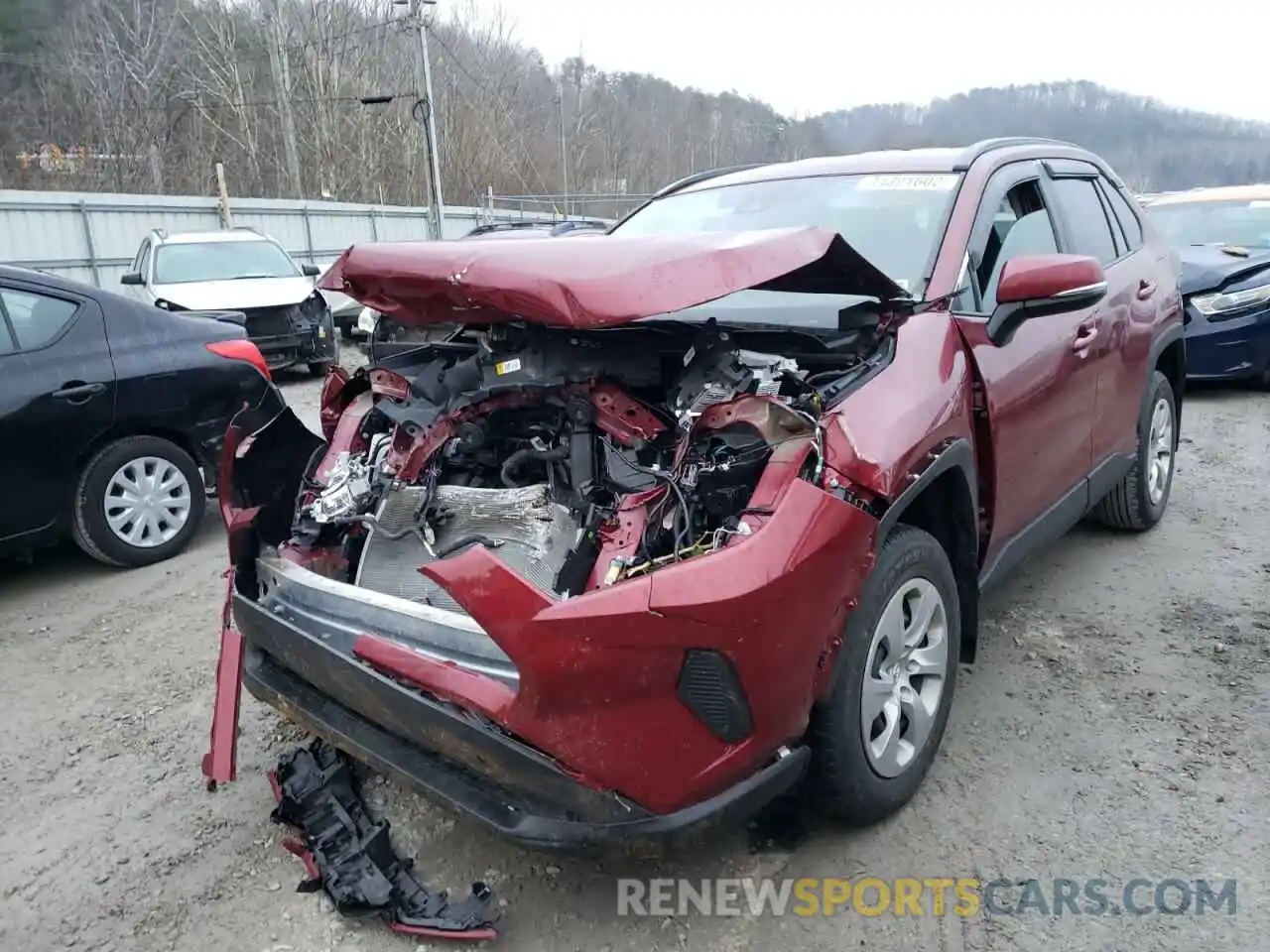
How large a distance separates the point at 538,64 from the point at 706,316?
39.6 m

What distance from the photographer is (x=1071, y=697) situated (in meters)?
3.22

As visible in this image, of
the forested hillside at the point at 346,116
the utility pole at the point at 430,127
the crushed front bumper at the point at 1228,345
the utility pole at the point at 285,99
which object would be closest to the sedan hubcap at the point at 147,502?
the crushed front bumper at the point at 1228,345

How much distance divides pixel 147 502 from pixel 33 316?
3.40 feet

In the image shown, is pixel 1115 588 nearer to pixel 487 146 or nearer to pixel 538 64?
pixel 487 146

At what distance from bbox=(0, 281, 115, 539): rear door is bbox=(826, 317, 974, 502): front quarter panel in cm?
386

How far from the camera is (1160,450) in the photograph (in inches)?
186

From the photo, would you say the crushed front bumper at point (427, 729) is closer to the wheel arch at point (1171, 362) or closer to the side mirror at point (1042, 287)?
the side mirror at point (1042, 287)

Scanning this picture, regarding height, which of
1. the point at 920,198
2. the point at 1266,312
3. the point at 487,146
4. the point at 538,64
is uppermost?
the point at 538,64

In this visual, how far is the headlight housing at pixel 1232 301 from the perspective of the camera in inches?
309

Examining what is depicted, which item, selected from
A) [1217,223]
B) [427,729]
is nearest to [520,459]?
[427,729]

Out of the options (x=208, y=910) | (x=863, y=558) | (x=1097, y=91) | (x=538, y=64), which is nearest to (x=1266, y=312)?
(x=863, y=558)

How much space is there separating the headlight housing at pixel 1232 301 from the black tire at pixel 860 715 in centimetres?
692

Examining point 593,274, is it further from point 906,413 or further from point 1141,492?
point 1141,492

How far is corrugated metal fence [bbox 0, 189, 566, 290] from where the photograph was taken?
46.3 ft
